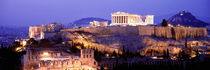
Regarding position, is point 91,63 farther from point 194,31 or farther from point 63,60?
point 194,31

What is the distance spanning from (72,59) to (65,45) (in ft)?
37.6

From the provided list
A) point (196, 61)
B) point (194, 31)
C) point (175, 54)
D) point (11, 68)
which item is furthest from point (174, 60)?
point (194, 31)

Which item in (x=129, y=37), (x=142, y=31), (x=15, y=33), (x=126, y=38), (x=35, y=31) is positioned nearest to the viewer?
(x=126, y=38)

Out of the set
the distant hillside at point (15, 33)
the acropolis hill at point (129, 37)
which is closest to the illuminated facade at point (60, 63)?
the acropolis hill at point (129, 37)

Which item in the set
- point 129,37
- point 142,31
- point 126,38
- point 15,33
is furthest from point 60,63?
point 15,33

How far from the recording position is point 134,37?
172 feet

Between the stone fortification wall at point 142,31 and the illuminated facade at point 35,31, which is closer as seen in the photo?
the stone fortification wall at point 142,31

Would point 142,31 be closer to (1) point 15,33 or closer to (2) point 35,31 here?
(2) point 35,31

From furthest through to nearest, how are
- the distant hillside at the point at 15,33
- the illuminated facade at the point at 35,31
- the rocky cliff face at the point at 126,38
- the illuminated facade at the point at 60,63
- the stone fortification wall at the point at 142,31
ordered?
the distant hillside at the point at 15,33
the illuminated facade at the point at 35,31
the stone fortification wall at the point at 142,31
the rocky cliff face at the point at 126,38
the illuminated facade at the point at 60,63

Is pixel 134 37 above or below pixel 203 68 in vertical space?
above

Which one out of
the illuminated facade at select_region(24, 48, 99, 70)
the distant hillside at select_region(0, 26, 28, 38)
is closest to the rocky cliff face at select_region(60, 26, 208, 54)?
the illuminated facade at select_region(24, 48, 99, 70)

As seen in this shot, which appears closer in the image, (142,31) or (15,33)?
(142,31)

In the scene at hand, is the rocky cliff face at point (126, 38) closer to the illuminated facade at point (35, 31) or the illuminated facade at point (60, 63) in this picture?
the illuminated facade at point (60, 63)

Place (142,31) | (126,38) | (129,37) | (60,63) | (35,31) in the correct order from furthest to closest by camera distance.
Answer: (35,31)
(142,31)
(129,37)
(126,38)
(60,63)
